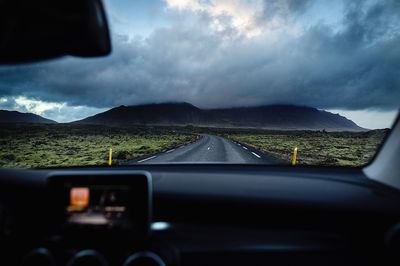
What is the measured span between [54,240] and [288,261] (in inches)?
58.7

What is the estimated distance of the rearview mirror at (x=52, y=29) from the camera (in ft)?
4.32

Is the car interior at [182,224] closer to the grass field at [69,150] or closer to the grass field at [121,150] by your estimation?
the grass field at [121,150]

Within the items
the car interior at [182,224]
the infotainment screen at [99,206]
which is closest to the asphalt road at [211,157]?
the car interior at [182,224]

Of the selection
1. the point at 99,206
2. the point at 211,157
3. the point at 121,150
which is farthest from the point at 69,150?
the point at 99,206

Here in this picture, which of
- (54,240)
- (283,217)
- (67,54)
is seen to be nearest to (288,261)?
(283,217)

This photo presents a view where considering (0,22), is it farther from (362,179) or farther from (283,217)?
(362,179)

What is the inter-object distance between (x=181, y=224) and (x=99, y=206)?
579 mm

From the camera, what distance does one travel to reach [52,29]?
4.56 ft

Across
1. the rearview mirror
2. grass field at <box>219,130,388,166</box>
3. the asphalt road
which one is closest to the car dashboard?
the rearview mirror

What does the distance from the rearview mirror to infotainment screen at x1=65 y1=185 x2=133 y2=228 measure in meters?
1.08

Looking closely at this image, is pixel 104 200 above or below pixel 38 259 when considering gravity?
above

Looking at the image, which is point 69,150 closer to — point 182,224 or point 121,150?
point 121,150

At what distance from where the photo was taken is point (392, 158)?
3.18m

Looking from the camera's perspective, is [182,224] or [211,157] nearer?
[182,224]
